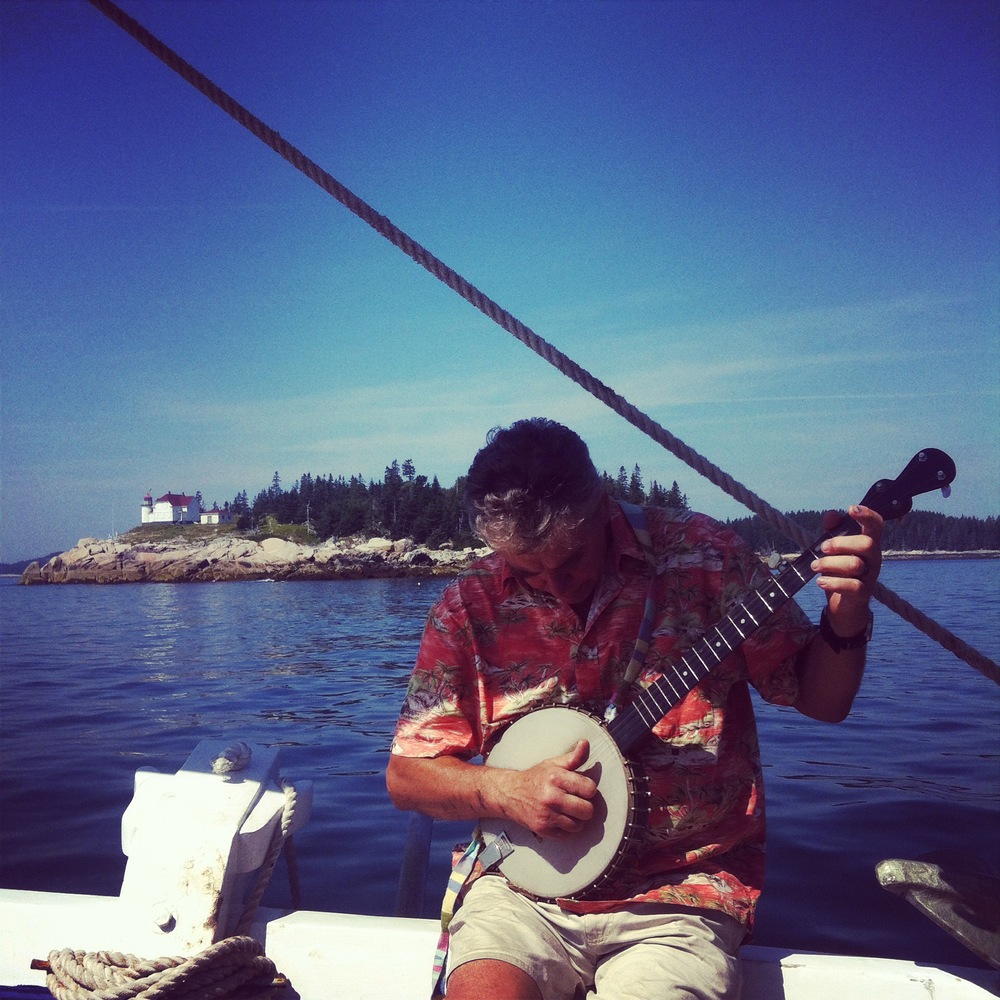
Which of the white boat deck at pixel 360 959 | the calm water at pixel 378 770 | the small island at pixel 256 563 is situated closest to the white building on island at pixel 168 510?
the small island at pixel 256 563

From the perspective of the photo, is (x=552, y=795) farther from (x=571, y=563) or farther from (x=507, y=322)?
(x=507, y=322)

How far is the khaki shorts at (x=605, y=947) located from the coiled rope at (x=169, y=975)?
1.60ft

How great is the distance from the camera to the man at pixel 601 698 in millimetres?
1960

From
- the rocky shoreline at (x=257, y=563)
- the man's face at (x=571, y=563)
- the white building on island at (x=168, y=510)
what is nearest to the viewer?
the man's face at (x=571, y=563)

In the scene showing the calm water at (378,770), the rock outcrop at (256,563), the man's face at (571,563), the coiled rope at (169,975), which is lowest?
the rock outcrop at (256,563)

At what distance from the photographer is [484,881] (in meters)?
2.21

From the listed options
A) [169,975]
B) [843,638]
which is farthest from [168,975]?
[843,638]

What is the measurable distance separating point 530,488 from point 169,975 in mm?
Result: 1367

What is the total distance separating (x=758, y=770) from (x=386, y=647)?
1724 centimetres

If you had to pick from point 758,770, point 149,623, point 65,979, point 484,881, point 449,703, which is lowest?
point 149,623

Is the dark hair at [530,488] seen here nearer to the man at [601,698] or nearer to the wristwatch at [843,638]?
the man at [601,698]

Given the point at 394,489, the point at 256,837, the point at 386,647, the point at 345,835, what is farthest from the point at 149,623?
the point at 394,489

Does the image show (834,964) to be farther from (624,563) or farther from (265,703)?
(265,703)

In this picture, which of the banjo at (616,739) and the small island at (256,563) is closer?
the banjo at (616,739)
